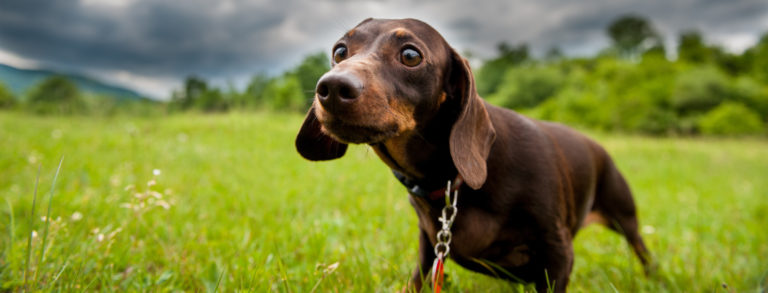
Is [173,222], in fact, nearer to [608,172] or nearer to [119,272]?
[119,272]

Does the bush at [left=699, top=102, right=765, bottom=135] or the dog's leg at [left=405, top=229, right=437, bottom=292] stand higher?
the dog's leg at [left=405, top=229, right=437, bottom=292]

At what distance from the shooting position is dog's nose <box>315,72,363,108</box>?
1.21 meters

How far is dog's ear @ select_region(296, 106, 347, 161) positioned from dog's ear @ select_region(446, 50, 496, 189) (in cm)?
56

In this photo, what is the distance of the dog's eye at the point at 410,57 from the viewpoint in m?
1.54

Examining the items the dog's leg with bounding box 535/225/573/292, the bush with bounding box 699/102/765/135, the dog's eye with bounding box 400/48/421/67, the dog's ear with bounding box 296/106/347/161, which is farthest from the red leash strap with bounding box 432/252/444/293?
the bush with bounding box 699/102/765/135

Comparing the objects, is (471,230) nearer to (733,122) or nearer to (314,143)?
(314,143)

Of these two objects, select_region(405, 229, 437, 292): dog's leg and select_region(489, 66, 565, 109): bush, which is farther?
select_region(489, 66, 565, 109): bush

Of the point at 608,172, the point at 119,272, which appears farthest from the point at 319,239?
the point at 608,172

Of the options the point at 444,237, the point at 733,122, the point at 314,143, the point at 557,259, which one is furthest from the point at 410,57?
the point at 733,122

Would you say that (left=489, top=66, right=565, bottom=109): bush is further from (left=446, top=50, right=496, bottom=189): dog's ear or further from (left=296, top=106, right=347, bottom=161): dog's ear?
(left=296, top=106, right=347, bottom=161): dog's ear

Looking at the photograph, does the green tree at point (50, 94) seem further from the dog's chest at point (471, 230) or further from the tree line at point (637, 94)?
the dog's chest at point (471, 230)

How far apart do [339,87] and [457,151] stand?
1.91 feet

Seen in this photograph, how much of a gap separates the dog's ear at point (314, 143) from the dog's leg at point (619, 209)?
1983 millimetres

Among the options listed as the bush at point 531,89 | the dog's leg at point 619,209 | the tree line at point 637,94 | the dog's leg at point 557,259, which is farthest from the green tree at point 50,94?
the bush at point 531,89
